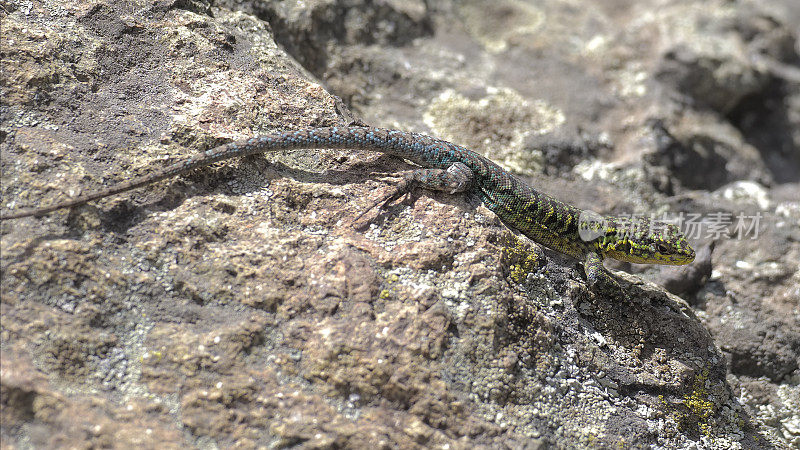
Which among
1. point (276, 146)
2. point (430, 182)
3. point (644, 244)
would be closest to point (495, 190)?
point (430, 182)

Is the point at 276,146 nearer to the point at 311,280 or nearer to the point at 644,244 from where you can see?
the point at 311,280

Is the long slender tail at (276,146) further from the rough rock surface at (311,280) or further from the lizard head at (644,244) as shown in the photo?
the lizard head at (644,244)

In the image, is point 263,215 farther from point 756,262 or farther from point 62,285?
point 756,262

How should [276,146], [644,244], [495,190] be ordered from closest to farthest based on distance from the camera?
[276,146] → [495,190] → [644,244]

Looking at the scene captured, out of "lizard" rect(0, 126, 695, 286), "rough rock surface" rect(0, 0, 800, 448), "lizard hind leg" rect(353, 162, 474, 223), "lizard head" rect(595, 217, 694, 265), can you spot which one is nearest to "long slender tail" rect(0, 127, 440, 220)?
"lizard" rect(0, 126, 695, 286)

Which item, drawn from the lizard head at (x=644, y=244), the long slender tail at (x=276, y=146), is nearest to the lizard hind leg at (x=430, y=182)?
the long slender tail at (x=276, y=146)

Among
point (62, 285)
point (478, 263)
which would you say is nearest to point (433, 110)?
point (478, 263)

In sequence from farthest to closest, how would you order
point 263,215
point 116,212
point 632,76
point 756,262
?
point 632,76, point 756,262, point 263,215, point 116,212
